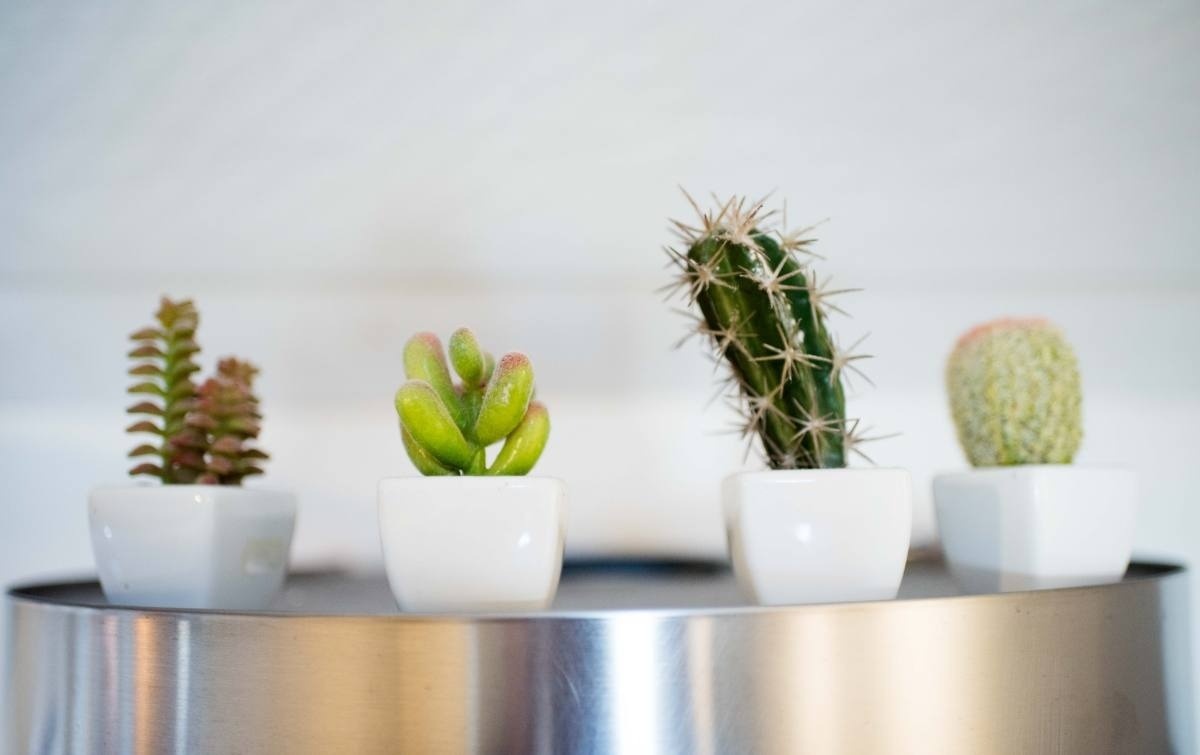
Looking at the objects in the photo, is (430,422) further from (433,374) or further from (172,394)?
(172,394)

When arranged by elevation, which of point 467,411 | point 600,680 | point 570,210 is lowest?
point 600,680

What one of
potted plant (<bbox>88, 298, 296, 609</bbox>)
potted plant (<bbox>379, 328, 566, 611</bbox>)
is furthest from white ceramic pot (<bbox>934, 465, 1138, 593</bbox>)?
potted plant (<bbox>88, 298, 296, 609</bbox>)

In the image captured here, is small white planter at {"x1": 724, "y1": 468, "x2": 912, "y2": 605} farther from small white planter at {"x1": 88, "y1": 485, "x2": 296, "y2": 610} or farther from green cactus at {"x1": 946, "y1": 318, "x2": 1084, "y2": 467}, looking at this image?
small white planter at {"x1": 88, "y1": 485, "x2": 296, "y2": 610}

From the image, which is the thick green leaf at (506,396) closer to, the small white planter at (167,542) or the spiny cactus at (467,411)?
the spiny cactus at (467,411)

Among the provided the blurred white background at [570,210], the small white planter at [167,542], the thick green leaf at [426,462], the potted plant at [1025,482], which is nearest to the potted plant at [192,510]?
the small white planter at [167,542]

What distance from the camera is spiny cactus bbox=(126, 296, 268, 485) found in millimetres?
536

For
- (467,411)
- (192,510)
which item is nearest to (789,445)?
(467,411)

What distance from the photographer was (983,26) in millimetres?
814

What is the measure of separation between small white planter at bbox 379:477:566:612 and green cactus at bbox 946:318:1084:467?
0.95 ft

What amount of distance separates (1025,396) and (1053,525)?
0.26ft

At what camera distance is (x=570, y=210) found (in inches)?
31.4

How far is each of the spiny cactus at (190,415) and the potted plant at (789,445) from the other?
27 centimetres

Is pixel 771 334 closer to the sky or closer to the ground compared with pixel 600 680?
closer to the sky

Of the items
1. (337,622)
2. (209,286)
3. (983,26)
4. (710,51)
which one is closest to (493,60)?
(710,51)
